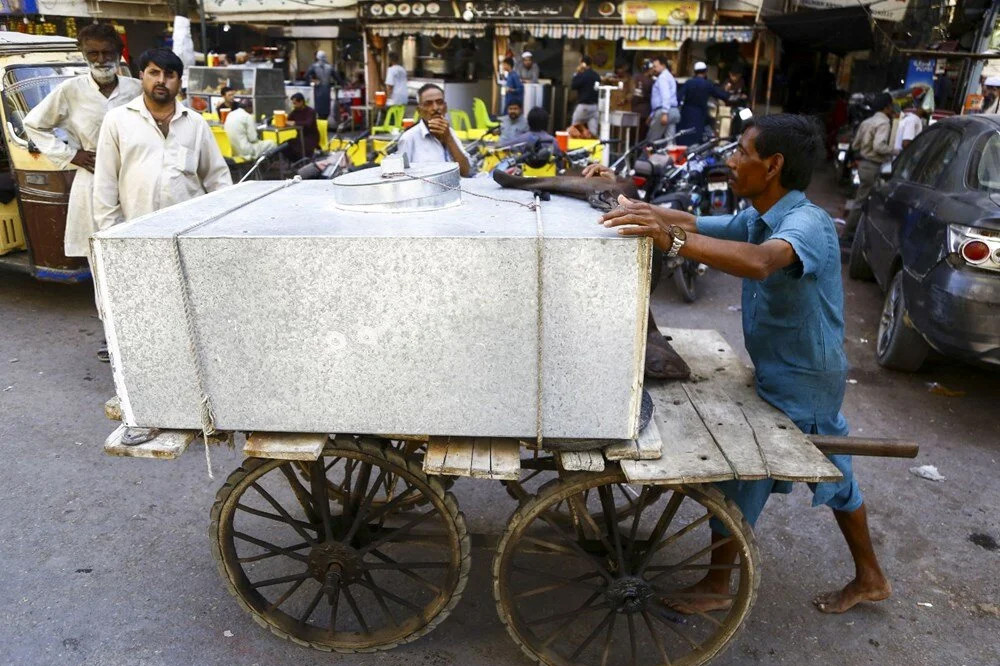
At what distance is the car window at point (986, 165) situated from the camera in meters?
4.32

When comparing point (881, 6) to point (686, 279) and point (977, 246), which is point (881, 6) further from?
point (977, 246)

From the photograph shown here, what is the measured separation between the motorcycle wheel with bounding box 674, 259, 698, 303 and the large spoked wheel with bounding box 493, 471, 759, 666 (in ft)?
11.3

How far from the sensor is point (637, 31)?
44.1ft

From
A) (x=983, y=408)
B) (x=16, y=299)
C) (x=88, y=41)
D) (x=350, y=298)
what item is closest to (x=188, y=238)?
(x=350, y=298)

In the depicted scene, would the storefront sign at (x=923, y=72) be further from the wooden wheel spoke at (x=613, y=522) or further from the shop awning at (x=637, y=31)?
the wooden wheel spoke at (x=613, y=522)

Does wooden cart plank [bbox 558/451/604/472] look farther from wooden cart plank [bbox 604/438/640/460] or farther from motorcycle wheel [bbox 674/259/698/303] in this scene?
motorcycle wheel [bbox 674/259/698/303]

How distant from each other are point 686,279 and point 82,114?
15.3 feet

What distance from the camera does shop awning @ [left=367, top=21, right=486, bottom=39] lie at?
14.2 m

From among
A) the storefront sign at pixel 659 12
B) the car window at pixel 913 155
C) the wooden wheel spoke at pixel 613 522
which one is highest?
the storefront sign at pixel 659 12

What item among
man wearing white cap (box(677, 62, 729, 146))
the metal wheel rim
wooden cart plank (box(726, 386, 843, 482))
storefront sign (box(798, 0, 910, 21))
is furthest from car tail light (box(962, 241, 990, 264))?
storefront sign (box(798, 0, 910, 21))

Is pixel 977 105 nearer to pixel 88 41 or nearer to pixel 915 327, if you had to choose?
pixel 915 327

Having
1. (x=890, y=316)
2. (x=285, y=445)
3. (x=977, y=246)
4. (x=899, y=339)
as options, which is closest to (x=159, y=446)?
(x=285, y=445)

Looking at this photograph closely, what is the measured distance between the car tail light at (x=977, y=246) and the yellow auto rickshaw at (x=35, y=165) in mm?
5756

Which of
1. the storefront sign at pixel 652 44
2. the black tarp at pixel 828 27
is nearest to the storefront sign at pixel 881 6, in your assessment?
the black tarp at pixel 828 27
